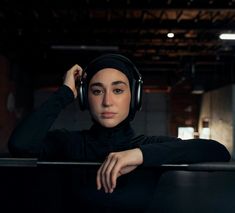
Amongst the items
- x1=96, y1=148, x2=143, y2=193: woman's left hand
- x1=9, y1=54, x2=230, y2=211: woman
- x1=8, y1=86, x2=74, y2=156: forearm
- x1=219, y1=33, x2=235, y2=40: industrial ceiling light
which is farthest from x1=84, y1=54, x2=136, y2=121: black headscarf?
x1=219, y1=33, x2=235, y2=40: industrial ceiling light

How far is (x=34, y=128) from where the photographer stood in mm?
1210

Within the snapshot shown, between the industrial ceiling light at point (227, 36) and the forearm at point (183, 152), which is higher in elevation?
the industrial ceiling light at point (227, 36)

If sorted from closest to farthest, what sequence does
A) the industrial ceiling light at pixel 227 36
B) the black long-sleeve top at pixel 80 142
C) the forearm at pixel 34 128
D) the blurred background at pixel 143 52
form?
the black long-sleeve top at pixel 80 142 → the forearm at pixel 34 128 → the blurred background at pixel 143 52 → the industrial ceiling light at pixel 227 36

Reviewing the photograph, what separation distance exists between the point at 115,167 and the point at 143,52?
14.8 m

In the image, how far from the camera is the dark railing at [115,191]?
31.6 inches

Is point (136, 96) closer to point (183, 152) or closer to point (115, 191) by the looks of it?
point (183, 152)

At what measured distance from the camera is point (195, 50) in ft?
49.7

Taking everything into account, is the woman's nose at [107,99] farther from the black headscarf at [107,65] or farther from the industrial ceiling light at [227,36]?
the industrial ceiling light at [227,36]

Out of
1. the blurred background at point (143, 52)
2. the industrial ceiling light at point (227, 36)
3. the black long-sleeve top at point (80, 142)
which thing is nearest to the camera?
the black long-sleeve top at point (80, 142)

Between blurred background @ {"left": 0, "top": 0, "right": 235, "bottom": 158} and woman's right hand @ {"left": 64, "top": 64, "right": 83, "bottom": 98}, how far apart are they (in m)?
8.04

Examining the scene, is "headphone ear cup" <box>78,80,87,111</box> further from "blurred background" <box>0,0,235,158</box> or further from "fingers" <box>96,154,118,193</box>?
"blurred background" <box>0,0,235,158</box>

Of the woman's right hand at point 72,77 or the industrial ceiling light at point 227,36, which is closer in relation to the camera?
the woman's right hand at point 72,77

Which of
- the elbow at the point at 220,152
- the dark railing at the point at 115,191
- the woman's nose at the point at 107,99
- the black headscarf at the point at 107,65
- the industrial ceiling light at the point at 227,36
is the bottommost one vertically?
the dark railing at the point at 115,191

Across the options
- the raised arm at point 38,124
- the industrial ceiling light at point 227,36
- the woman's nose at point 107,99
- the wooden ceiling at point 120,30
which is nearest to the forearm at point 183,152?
the woman's nose at point 107,99
